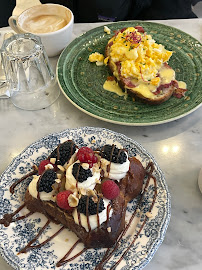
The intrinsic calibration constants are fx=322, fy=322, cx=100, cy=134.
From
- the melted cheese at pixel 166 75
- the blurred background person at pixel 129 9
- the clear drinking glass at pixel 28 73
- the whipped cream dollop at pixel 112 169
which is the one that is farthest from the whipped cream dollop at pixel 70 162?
the blurred background person at pixel 129 9

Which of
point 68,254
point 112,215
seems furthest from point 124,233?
point 68,254

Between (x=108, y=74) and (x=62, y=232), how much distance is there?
90 cm

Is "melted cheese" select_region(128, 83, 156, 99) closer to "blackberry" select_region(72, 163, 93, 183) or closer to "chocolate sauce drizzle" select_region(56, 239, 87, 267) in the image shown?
"blackberry" select_region(72, 163, 93, 183)

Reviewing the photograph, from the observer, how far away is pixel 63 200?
1053 mm

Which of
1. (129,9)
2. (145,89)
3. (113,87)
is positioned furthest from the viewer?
(129,9)

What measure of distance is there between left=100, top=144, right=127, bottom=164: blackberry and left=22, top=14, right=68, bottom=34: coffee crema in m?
0.92

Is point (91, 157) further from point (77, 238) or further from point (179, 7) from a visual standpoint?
point (179, 7)

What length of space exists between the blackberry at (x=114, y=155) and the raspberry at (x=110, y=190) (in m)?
0.09

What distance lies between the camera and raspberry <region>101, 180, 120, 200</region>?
1.06 m

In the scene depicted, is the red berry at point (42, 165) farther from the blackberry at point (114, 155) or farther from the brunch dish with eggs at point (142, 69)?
the brunch dish with eggs at point (142, 69)

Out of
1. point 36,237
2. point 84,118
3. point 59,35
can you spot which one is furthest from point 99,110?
point 36,237

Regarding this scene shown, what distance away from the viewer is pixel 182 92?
1548 mm

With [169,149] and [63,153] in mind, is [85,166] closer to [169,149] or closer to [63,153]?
[63,153]

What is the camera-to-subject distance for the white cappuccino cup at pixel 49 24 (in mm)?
1714
